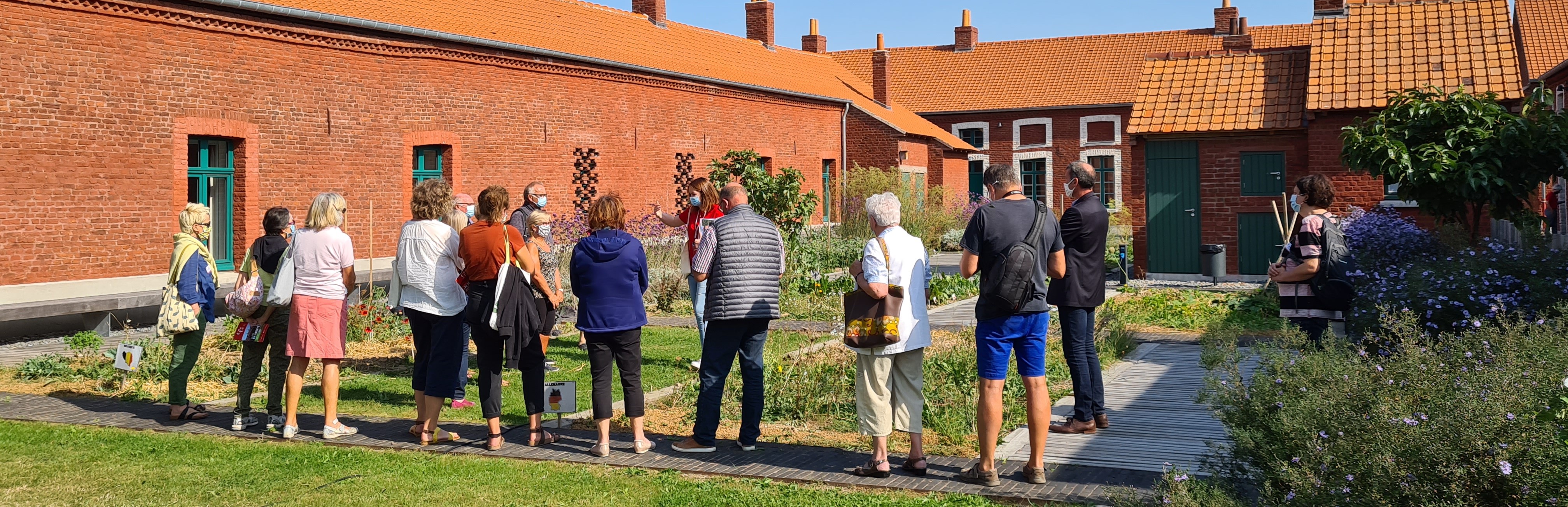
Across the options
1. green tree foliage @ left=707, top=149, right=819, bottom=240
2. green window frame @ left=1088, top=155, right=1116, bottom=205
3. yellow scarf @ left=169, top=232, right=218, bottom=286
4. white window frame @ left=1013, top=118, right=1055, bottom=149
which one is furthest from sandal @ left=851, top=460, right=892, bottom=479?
white window frame @ left=1013, top=118, right=1055, bottom=149

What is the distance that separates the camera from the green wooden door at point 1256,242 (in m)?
16.6

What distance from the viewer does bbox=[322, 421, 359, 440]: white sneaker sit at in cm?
694

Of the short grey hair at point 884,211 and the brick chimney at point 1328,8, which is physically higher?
the brick chimney at point 1328,8

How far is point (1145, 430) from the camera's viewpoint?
691cm

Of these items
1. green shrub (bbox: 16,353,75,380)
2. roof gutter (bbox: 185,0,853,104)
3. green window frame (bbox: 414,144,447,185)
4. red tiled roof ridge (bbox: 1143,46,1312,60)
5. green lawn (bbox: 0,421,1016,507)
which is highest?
roof gutter (bbox: 185,0,853,104)

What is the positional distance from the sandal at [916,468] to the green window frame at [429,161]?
14.9 metres

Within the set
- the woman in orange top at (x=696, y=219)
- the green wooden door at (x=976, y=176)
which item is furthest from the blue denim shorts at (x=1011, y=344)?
the green wooden door at (x=976, y=176)

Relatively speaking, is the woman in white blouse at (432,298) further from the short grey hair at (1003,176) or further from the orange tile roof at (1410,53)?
the orange tile roof at (1410,53)

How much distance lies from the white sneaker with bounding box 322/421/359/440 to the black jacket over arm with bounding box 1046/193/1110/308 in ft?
13.1

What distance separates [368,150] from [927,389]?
13064 millimetres

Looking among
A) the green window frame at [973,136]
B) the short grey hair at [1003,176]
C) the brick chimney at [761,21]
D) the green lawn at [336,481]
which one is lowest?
the green lawn at [336,481]

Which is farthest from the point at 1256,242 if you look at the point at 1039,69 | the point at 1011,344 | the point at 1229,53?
the point at 1039,69

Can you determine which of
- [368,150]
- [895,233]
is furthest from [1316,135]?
[368,150]

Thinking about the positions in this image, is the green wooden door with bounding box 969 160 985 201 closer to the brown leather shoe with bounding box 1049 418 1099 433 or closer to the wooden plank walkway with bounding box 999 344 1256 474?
the wooden plank walkway with bounding box 999 344 1256 474
